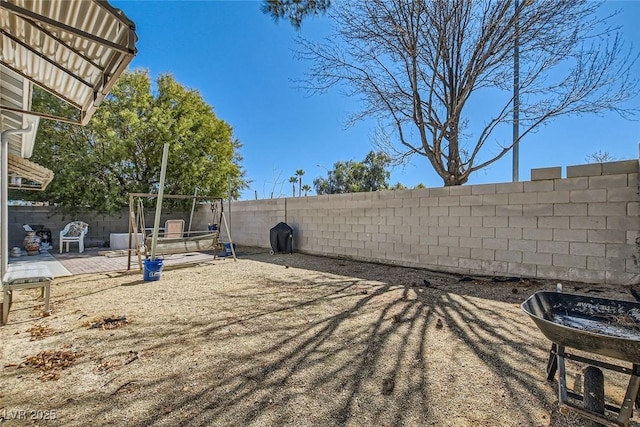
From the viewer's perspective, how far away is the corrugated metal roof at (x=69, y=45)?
193cm

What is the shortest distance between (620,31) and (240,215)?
1034 cm

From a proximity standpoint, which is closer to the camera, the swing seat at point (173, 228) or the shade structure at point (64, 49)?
the shade structure at point (64, 49)

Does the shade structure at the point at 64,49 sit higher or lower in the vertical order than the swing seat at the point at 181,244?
higher

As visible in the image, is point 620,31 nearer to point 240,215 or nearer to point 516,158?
point 516,158

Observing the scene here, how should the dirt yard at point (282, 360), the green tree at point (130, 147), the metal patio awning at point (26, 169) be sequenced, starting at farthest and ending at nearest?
the green tree at point (130, 147) → the metal patio awning at point (26, 169) → the dirt yard at point (282, 360)

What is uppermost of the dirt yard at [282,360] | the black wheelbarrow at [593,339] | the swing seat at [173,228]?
the swing seat at [173,228]

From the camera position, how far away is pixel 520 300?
382 centimetres

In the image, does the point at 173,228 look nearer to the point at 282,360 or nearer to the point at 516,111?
the point at 282,360

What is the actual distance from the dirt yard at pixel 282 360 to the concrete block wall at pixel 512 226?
0.43 m

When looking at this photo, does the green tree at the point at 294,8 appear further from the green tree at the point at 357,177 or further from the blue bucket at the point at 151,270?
the green tree at the point at 357,177

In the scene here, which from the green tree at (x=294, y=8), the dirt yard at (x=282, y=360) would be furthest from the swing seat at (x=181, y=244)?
the green tree at (x=294, y=8)

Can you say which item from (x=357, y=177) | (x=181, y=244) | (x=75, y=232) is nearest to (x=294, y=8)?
(x=181, y=244)

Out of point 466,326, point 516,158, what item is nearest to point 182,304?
point 466,326

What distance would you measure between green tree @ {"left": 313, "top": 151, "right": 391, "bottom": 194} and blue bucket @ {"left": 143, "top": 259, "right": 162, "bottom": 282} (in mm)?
22004
